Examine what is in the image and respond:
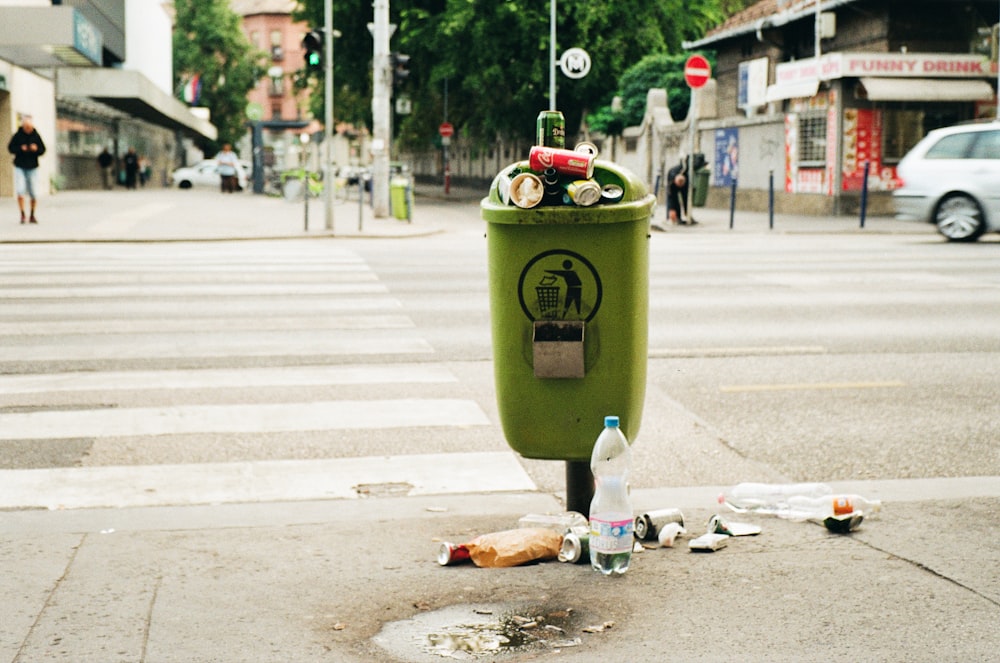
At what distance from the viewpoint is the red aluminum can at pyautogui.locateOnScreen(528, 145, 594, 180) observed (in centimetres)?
455

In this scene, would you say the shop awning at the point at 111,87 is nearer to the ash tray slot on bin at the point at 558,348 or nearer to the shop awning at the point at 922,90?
the shop awning at the point at 922,90

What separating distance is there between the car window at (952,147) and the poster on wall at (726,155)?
15404mm

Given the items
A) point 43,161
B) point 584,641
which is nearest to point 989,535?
point 584,641

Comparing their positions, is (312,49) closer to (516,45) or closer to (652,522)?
(516,45)

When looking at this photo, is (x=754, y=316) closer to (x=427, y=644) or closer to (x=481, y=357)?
(x=481, y=357)

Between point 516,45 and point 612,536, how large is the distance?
3823 cm

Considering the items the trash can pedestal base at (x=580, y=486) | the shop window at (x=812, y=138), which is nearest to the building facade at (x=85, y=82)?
the shop window at (x=812, y=138)

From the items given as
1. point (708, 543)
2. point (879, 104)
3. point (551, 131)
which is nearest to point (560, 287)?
point (551, 131)

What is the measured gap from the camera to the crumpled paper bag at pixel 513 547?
471 cm

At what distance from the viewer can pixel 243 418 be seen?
24.0 feet

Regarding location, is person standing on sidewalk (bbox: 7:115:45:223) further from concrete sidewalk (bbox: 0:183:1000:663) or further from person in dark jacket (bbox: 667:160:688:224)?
concrete sidewalk (bbox: 0:183:1000:663)

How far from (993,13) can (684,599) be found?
2854cm

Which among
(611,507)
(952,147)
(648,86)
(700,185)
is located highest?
(648,86)

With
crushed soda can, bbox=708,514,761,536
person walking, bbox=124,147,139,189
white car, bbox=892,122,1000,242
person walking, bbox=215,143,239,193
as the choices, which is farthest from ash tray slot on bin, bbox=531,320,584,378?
person walking, bbox=124,147,139,189
